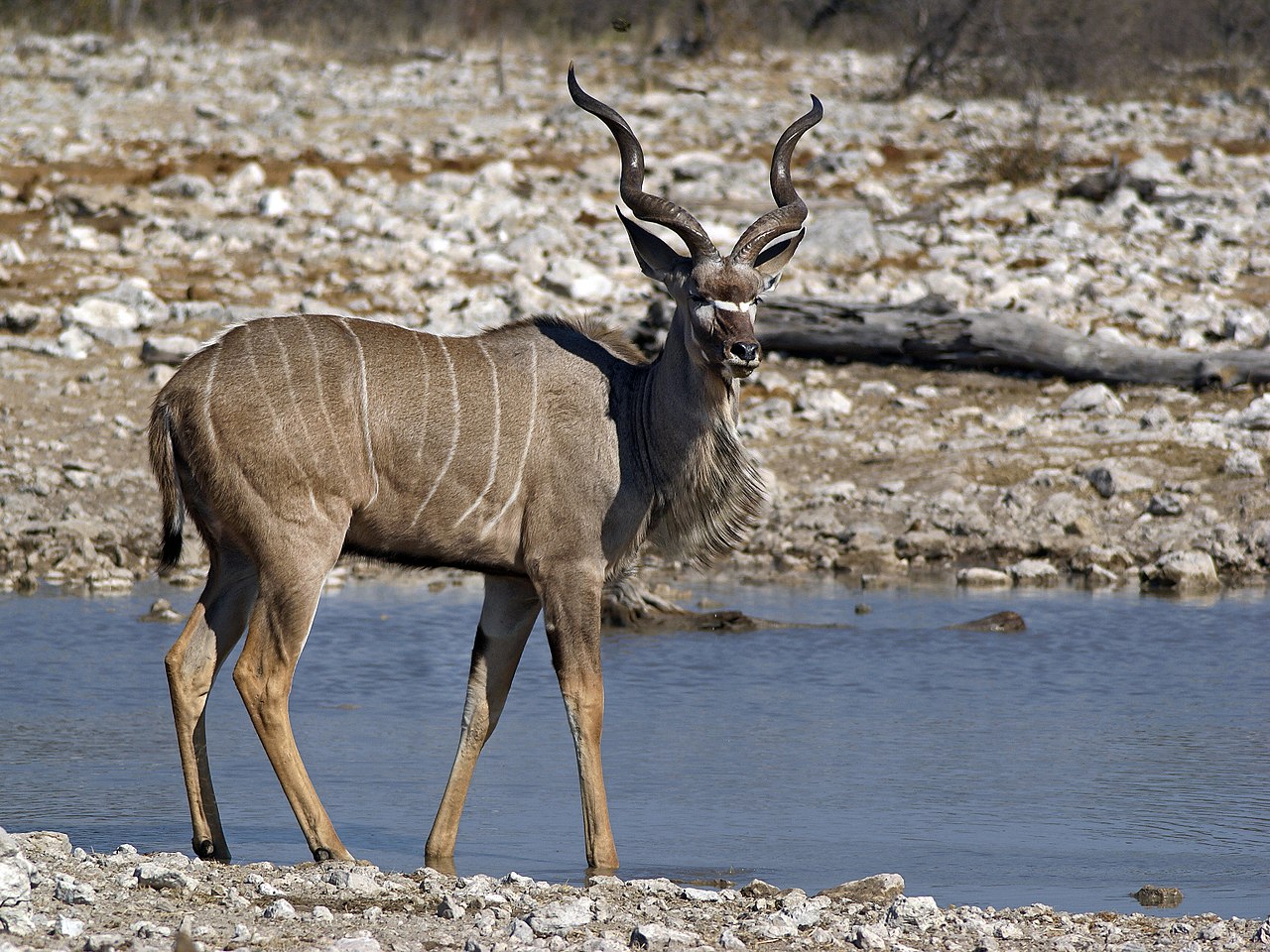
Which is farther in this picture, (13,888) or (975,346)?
(975,346)

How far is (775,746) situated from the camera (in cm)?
601

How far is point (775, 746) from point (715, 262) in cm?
179

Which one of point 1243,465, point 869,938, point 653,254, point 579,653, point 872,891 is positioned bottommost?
point 872,891

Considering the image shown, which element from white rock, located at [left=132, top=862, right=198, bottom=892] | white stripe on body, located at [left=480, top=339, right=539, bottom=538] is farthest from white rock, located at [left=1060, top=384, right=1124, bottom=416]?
white rock, located at [left=132, top=862, right=198, bottom=892]

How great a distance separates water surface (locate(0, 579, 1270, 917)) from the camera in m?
4.94

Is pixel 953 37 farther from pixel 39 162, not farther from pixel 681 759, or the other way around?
pixel 681 759

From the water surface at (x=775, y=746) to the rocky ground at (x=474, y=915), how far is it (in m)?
0.45

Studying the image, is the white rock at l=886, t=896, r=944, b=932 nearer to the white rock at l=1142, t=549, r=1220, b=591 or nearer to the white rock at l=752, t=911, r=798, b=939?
the white rock at l=752, t=911, r=798, b=939

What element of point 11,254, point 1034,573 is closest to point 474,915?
point 1034,573

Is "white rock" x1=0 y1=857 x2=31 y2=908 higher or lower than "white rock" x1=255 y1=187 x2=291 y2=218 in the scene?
lower

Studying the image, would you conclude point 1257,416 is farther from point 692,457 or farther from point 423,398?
point 423,398

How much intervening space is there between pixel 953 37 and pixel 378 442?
46.0 feet

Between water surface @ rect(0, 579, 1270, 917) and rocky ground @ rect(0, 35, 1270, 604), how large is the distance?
0.90m

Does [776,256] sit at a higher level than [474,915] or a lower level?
higher
